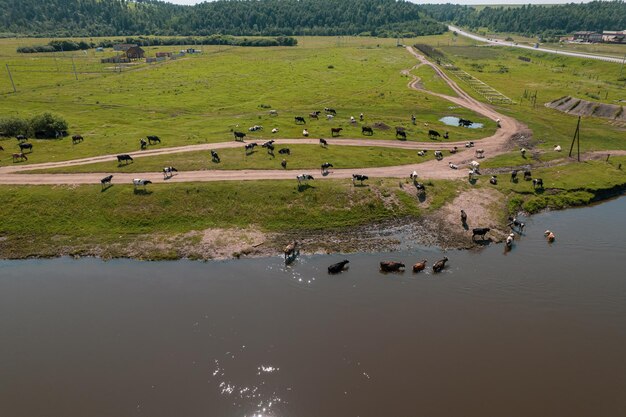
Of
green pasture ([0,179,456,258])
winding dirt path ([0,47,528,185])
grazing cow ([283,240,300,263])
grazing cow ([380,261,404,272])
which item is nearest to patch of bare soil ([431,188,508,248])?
green pasture ([0,179,456,258])

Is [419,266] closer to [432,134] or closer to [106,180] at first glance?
[432,134]

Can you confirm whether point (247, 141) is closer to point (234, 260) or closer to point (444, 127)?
point (234, 260)

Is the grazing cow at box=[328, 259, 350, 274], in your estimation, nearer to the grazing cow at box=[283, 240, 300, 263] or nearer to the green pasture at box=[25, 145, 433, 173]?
the grazing cow at box=[283, 240, 300, 263]

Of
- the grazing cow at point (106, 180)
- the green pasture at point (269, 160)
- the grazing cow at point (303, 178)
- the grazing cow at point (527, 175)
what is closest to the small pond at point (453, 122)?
the green pasture at point (269, 160)

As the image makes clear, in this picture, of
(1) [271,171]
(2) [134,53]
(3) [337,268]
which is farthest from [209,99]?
Answer: (2) [134,53]

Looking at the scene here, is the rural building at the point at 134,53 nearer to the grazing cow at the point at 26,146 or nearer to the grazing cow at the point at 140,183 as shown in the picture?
the grazing cow at the point at 26,146
